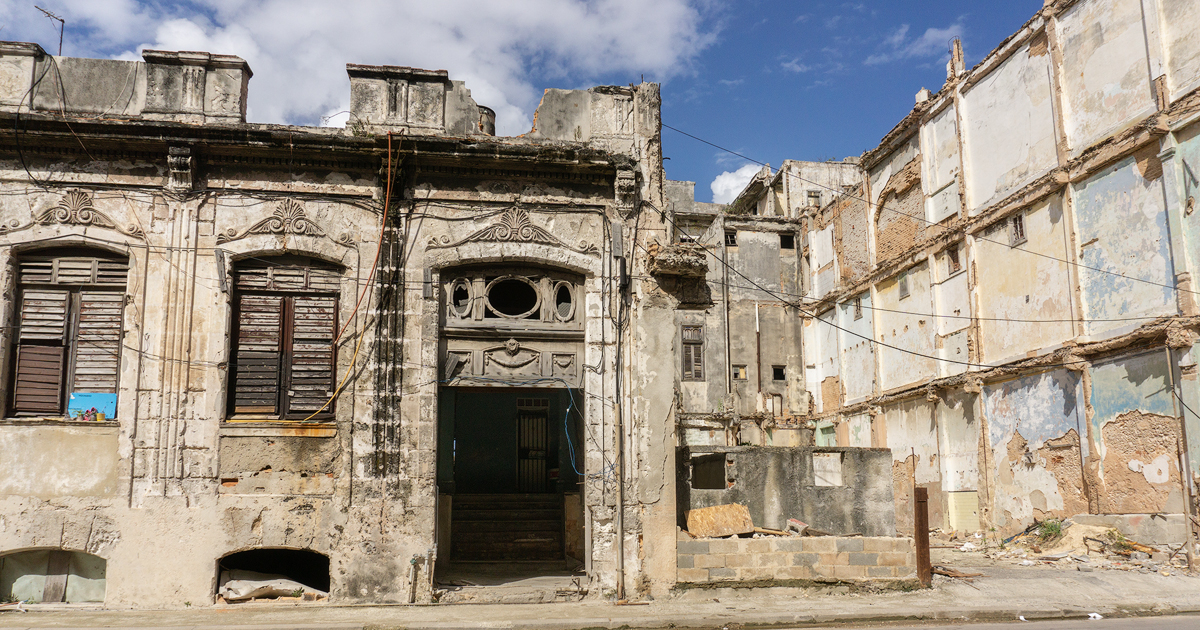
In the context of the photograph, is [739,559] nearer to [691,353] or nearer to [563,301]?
[563,301]

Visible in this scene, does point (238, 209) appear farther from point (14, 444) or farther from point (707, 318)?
point (707, 318)

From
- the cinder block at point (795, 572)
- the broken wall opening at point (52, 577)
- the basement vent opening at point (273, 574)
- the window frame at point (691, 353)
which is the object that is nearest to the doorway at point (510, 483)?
the basement vent opening at point (273, 574)

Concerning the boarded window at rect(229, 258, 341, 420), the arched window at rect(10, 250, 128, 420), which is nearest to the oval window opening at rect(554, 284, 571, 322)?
the boarded window at rect(229, 258, 341, 420)

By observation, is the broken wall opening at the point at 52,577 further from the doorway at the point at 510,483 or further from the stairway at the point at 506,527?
the stairway at the point at 506,527

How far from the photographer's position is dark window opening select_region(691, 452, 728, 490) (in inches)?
592

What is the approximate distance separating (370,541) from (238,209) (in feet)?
14.6

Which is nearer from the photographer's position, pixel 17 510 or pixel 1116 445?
pixel 17 510

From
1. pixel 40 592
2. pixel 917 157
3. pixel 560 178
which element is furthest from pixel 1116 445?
pixel 40 592

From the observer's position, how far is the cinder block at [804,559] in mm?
10508

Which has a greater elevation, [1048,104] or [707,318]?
[1048,104]

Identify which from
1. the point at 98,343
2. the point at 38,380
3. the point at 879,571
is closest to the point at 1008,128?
the point at 879,571

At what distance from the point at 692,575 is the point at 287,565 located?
5243 millimetres

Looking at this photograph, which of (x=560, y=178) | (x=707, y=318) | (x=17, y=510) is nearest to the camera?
(x=17, y=510)

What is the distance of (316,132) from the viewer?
10367mm
